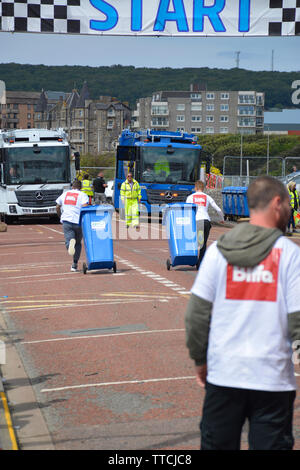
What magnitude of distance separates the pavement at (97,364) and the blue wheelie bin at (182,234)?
1.57 ft

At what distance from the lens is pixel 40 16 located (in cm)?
1225

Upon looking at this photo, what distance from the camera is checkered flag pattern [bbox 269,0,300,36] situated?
12.6 metres

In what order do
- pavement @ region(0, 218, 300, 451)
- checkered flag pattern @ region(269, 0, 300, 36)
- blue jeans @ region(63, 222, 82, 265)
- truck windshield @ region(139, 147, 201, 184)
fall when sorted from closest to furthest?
pavement @ region(0, 218, 300, 451)
checkered flag pattern @ region(269, 0, 300, 36)
blue jeans @ region(63, 222, 82, 265)
truck windshield @ region(139, 147, 201, 184)

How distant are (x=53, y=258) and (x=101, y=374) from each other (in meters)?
10.9

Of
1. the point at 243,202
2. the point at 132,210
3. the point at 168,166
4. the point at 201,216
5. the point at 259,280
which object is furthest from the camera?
the point at 168,166

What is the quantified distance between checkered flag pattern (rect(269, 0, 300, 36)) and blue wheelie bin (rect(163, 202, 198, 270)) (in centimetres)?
406

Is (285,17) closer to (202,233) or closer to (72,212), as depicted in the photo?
(202,233)

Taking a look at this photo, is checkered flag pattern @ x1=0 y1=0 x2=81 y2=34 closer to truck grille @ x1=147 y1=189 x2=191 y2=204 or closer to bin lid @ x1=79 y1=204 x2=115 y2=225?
bin lid @ x1=79 y1=204 x2=115 y2=225

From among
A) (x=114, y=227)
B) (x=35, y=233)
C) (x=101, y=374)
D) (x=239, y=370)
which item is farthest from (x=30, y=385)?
(x=114, y=227)

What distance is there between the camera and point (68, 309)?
11.1 meters

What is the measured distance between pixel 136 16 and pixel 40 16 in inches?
56.5

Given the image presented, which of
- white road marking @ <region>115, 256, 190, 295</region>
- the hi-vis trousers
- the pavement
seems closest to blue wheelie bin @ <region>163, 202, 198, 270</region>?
the pavement

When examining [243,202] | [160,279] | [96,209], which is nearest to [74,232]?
[96,209]
